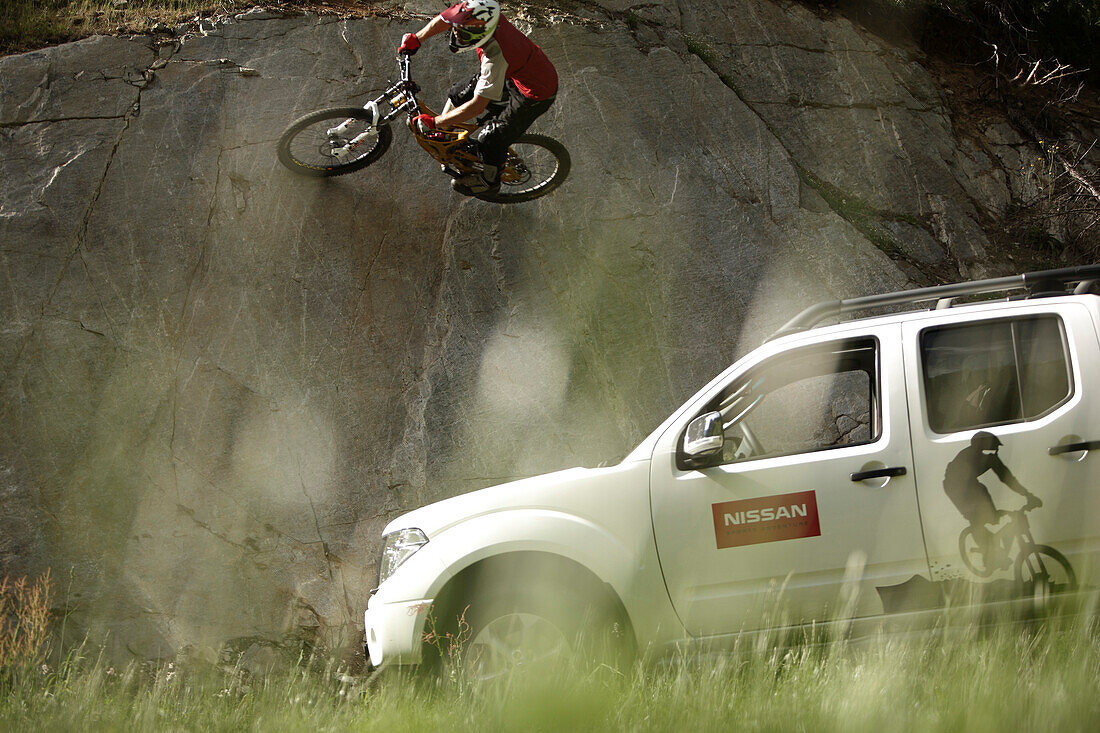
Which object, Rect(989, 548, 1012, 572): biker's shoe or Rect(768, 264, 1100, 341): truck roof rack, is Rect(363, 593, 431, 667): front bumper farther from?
Rect(989, 548, 1012, 572): biker's shoe

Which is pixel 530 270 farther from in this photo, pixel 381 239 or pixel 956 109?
pixel 956 109

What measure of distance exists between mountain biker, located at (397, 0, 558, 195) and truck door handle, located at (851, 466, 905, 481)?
14.9 feet

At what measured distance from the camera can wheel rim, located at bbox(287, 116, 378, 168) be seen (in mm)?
8164

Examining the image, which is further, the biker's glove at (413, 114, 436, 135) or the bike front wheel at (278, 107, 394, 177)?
the bike front wheel at (278, 107, 394, 177)

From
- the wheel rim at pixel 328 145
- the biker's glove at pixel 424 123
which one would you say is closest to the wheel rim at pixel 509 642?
the biker's glove at pixel 424 123

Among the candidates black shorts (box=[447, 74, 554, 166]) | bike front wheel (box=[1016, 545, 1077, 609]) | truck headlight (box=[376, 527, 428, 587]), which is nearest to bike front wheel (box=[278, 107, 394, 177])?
black shorts (box=[447, 74, 554, 166])

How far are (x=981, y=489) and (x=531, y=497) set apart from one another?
2146 millimetres

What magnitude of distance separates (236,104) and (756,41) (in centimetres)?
661

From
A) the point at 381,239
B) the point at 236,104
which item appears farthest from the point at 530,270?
the point at 236,104

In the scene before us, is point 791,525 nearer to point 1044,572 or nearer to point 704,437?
point 704,437

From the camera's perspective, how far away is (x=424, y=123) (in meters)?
7.36

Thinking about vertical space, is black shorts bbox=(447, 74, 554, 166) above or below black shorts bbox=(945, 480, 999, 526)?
above

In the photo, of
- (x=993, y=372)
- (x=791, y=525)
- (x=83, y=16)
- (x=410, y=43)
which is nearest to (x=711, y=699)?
(x=791, y=525)

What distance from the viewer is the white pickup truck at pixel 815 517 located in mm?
3932
